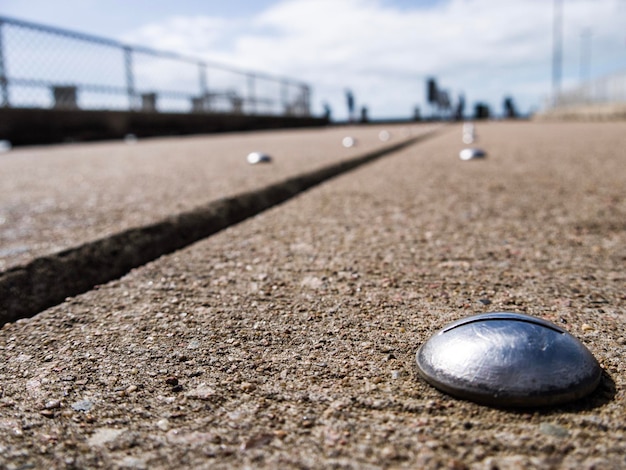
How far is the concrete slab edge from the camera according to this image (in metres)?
1.38

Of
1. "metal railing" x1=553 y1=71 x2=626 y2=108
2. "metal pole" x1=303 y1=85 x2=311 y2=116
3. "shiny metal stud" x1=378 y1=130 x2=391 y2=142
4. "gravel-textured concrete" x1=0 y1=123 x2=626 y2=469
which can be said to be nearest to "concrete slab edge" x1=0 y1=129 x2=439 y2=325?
"gravel-textured concrete" x1=0 y1=123 x2=626 y2=469

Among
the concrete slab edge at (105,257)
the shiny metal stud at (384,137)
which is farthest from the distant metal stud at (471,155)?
the shiny metal stud at (384,137)

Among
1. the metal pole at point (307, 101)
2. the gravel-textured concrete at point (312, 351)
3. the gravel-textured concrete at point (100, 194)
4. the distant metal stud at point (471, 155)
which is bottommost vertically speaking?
the gravel-textured concrete at point (312, 351)

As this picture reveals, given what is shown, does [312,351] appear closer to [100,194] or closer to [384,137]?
[100,194]

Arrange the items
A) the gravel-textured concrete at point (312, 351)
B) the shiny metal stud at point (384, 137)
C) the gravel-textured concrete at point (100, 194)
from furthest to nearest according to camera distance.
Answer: the shiny metal stud at point (384, 137) < the gravel-textured concrete at point (100, 194) < the gravel-textured concrete at point (312, 351)

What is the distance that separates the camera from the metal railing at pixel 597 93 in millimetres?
27500

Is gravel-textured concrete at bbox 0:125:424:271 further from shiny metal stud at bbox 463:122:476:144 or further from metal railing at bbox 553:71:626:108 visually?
metal railing at bbox 553:71:626:108

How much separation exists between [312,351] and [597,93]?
36.1 m

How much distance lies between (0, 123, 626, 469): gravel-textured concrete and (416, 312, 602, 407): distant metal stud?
2cm

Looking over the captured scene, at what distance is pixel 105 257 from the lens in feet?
5.39

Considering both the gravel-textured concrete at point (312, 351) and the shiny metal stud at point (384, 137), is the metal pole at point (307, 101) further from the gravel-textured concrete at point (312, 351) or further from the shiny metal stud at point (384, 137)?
the gravel-textured concrete at point (312, 351)

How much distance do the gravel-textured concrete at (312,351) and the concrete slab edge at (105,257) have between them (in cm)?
17

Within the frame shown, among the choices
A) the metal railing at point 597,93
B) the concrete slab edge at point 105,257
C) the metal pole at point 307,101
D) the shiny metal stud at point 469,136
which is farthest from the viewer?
the metal railing at point 597,93

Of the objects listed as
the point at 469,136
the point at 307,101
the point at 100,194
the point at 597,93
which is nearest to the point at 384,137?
the point at 469,136
